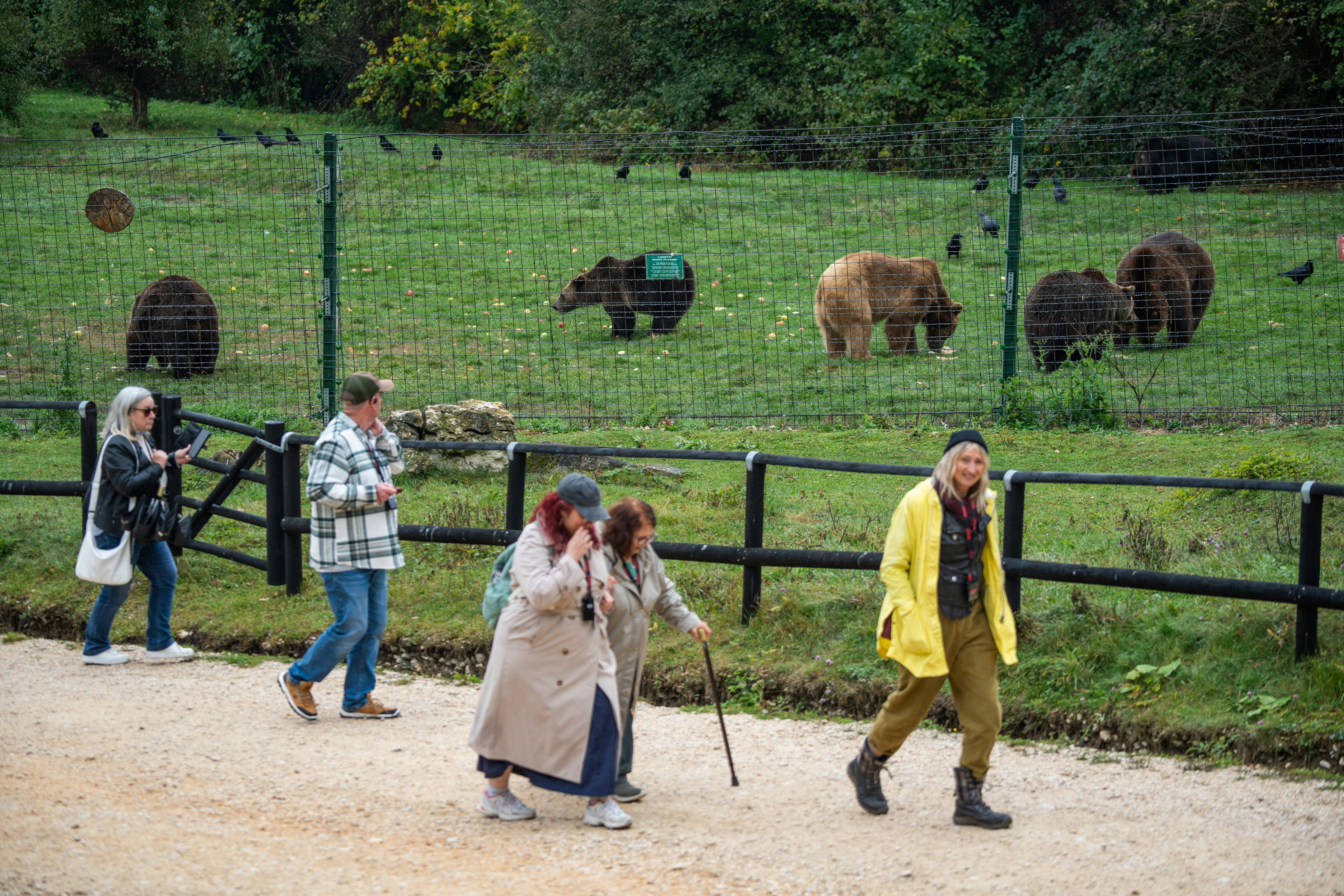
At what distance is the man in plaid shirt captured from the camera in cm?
622

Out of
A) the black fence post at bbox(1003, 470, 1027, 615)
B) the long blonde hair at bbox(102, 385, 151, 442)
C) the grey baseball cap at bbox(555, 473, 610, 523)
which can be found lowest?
the black fence post at bbox(1003, 470, 1027, 615)

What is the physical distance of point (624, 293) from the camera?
1781 centimetres

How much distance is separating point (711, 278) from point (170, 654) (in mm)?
13629

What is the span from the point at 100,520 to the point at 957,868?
5010mm

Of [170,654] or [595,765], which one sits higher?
[595,765]

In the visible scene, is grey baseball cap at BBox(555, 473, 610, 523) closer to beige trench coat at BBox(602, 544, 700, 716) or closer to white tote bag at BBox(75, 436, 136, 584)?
beige trench coat at BBox(602, 544, 700, 716)

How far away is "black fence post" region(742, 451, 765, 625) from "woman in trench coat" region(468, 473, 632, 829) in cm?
218

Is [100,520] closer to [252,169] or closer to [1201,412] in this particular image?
[1201,412]

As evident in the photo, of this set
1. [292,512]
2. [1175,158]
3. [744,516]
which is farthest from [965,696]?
[1175,158]

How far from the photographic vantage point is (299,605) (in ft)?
26.3

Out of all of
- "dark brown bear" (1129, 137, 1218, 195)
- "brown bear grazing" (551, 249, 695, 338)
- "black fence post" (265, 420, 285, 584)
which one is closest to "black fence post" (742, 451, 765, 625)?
"black fence post" (265, 420, 285, 584)

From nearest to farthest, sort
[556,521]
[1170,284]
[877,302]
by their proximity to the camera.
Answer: [556,521], [877,302], [1170,284]

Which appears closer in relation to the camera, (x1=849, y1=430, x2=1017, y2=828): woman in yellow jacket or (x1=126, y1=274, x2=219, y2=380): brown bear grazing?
(x1=849, y1=430, x2=1017, y2=828): woman in yellow jacket

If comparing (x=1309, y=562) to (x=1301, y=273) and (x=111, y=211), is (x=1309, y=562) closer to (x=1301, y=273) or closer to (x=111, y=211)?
(x=111, y=211)
